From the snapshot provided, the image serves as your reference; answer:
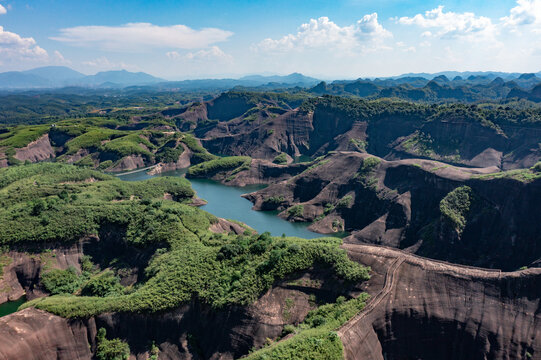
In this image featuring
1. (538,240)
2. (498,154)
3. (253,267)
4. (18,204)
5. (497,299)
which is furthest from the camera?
(498,154)

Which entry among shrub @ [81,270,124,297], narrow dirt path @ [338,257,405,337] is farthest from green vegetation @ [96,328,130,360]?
narrow dirt path @ [338,257,405,337]

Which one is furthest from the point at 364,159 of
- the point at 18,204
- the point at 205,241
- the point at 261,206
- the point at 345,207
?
the point at 18,204

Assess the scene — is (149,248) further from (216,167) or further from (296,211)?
(216,167)

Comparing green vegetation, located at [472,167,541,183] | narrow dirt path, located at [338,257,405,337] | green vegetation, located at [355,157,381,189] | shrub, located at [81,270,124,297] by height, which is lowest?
shrub, located at [81,270,124,297]

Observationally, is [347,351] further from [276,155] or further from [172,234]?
[276,155]

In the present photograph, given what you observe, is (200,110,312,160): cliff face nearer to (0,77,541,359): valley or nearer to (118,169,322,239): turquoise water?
(118,169,322,239): turquoise water

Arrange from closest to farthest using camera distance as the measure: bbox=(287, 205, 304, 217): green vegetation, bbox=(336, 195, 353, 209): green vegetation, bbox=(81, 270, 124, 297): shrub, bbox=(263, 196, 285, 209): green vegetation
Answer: bbox=(81, 270, 124, 297): shrub
bbox=(336, 195, 353, 209): green vegetation
bbox=(287, 205, 304, 217): green vegetation
bbox=(263, 196, 285, 209): green vegetation
